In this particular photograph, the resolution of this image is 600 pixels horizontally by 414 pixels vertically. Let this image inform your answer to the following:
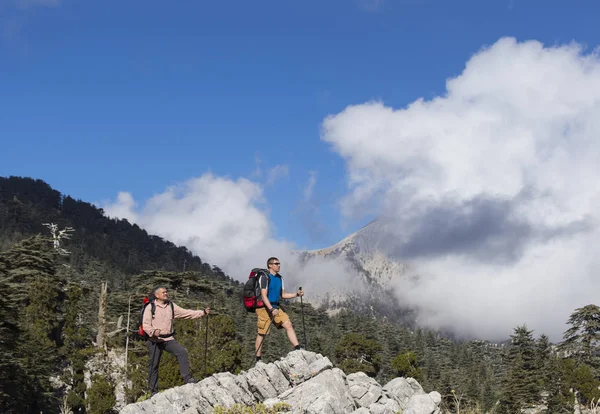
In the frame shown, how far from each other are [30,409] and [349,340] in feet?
90.7

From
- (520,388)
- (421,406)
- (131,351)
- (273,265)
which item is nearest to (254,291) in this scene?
(273,265)

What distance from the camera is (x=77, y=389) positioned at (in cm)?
3972

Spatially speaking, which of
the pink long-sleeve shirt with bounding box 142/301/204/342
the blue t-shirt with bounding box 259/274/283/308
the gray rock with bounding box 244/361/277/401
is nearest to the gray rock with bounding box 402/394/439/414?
the gray rock with bounding box 244/361/277/401

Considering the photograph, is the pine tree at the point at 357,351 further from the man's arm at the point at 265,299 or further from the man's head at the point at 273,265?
the man's arm at the point at 265,299

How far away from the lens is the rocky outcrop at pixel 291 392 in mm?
9366

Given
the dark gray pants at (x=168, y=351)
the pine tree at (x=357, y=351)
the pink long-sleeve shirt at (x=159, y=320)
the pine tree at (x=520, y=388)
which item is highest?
the pine tree at (x=357, y=351)

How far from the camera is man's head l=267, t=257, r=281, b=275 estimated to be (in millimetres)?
11836

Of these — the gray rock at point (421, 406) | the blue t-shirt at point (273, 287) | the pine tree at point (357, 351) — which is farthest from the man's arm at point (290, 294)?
the pine tree at point (357, 351)

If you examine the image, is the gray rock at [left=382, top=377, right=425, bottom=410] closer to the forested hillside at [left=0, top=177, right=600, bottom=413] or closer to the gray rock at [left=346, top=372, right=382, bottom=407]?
the gray rock at [left=346, top=372, right=382, bottom=407]

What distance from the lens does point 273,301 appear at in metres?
11.7

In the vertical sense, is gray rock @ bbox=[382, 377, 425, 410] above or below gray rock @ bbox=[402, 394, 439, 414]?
above

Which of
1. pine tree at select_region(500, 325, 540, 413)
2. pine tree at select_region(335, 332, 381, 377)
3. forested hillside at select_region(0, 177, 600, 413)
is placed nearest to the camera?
forested hillside at select_region(0, 177, 600, 413)

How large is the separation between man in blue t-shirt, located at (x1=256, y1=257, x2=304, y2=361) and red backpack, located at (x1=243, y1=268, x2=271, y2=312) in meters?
0.09

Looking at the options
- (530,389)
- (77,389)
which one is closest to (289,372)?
(77,389)
